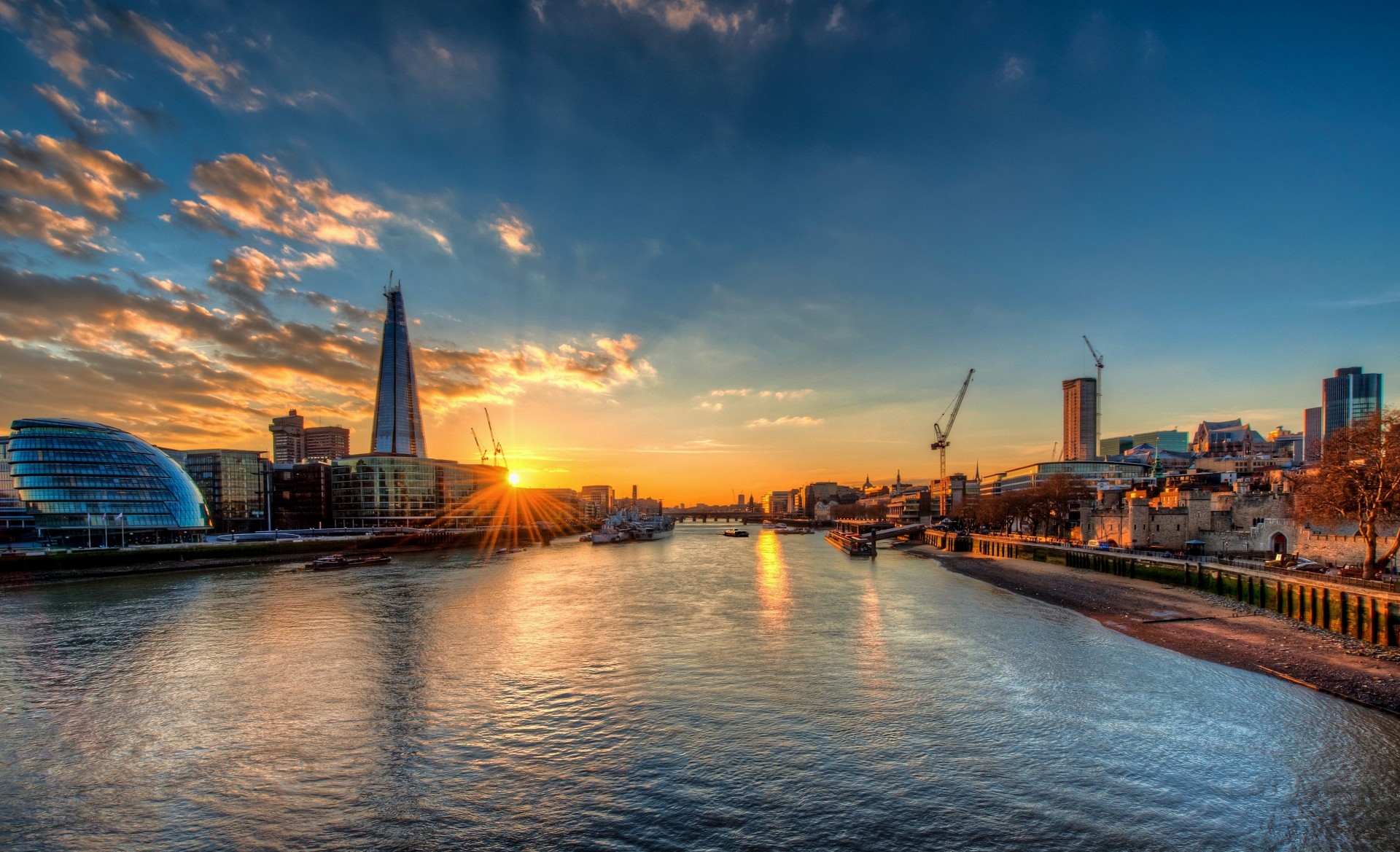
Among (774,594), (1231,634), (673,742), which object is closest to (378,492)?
(774,594)

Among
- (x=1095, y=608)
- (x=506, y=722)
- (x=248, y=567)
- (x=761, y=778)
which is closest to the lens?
(x=761, y=778)

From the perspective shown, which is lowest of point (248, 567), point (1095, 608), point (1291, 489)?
point (248, 567)

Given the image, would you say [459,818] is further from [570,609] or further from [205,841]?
[570,609]

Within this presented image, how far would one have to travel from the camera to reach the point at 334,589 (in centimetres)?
6259

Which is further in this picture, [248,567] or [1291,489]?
[248,567]

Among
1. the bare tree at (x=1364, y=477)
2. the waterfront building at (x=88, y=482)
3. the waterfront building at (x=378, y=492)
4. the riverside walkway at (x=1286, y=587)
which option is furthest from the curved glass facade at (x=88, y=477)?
the bare tree at (x=1364, y=477)

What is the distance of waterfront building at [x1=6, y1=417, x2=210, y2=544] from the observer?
10256 cm

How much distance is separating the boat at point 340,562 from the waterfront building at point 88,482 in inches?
1783

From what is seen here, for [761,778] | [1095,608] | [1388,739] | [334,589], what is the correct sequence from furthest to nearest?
[334,589]
[1095,608]
[1388,739]
[761,778]

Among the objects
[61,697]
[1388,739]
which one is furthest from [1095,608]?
[61,697]

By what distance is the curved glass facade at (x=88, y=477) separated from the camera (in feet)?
336

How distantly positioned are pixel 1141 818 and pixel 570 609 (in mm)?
39904

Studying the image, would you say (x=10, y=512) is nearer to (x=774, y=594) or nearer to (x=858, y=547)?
(x=774, y=594)

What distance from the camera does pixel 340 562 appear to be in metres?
89.6
